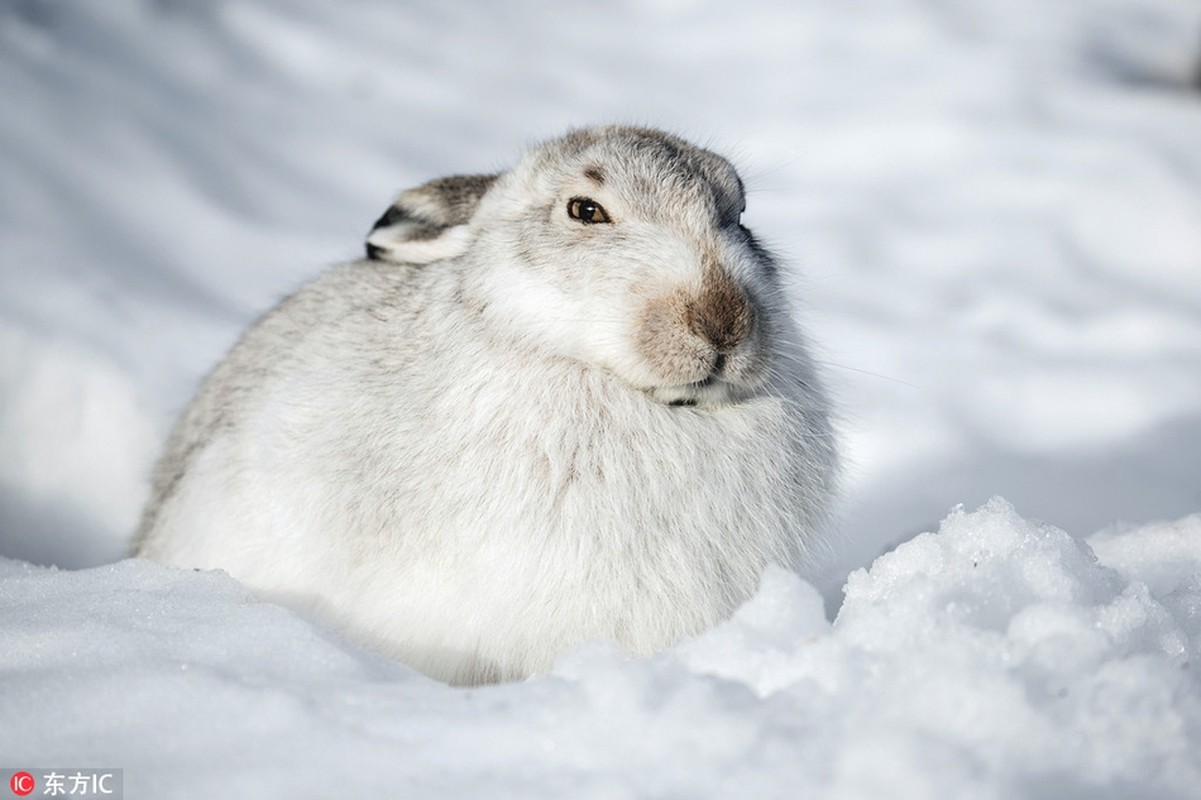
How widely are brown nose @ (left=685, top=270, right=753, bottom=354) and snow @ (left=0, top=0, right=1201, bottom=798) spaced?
53 centimetres

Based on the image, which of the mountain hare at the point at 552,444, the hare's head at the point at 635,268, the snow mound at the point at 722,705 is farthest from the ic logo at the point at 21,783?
the hare's head at the point at 635,268

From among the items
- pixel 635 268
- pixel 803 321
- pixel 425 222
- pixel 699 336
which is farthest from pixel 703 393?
pixel 425 222

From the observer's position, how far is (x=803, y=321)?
A: 9.59ft

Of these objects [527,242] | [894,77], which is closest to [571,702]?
[527,242]

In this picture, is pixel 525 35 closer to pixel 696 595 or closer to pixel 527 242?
pixel 527 242

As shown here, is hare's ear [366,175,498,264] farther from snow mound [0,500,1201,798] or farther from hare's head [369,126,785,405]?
snow mound [0,500,1201,798]

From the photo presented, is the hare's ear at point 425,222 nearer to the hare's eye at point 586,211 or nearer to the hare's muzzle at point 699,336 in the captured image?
the hare's eye at point 586,211

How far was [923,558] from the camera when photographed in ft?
6.34

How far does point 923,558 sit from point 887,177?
4.90 metres

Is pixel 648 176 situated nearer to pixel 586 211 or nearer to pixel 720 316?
pixel 586 211

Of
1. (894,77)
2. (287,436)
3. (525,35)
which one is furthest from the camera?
(525,35)

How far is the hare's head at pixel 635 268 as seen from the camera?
2154mm

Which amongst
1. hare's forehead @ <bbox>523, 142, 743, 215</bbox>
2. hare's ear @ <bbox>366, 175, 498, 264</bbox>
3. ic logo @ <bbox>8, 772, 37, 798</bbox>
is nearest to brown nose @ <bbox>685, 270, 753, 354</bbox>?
hare's forehead @ <bbox>523, 142, 743, 215</bbox>

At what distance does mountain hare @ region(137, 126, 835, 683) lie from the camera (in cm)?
217
